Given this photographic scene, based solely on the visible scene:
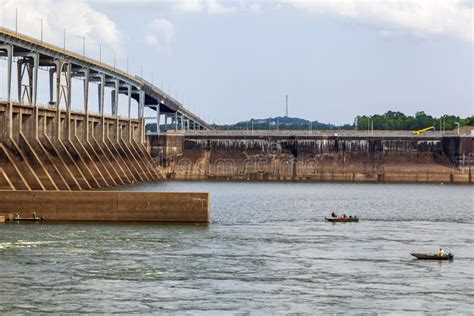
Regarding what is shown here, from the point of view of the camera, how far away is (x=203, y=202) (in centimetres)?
7469

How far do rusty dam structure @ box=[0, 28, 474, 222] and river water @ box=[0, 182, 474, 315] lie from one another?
311 cm

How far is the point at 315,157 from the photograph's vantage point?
167m

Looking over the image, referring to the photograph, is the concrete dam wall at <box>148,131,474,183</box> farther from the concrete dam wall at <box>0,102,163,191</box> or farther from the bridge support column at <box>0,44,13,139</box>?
the bridge support column at <box>0,44,13,139</box>

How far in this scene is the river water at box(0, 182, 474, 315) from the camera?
46375mm

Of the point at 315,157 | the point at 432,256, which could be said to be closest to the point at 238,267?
the point at 432,256

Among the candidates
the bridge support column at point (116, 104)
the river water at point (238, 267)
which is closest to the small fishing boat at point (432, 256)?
the river water at point (238, 267)

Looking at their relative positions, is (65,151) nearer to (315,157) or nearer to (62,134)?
(62,134)

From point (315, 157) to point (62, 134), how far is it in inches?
2221

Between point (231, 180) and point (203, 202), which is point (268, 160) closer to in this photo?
point (231, 180)

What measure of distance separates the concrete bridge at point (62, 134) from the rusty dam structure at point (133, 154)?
0.47 feet

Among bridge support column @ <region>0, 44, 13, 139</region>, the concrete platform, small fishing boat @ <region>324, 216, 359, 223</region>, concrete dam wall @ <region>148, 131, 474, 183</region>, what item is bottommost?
small fishing boat @ <region>324, 216, 359, 223</region>

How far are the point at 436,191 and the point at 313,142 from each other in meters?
30.2

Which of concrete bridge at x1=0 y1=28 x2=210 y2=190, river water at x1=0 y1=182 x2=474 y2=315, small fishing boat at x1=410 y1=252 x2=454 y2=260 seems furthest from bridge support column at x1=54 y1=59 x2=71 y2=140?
small fishing boat at x1=410 y1=252 x2=454 y2=260

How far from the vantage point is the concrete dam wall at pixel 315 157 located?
164 m
